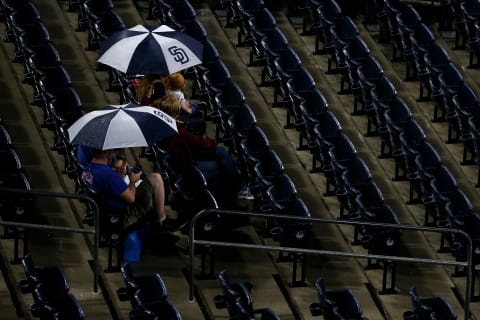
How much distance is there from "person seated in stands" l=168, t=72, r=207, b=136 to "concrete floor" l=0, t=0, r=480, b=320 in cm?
54

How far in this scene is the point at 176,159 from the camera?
12438 mm

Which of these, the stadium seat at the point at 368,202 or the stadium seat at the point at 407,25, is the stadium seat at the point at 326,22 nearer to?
the stadium seat at the point at 407,25

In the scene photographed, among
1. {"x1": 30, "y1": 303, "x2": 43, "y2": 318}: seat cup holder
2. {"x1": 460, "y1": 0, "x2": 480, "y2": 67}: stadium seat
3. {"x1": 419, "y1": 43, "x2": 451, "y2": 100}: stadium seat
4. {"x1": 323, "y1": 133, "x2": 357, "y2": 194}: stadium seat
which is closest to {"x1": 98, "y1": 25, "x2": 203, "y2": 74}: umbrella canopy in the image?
{"x1": 323, "y1": 133, "x2": 357, "y2": 194}: stadium seat

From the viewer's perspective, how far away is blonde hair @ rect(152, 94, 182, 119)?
12180 mm

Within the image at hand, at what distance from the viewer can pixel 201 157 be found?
12711mm

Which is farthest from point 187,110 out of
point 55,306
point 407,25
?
point 407,25

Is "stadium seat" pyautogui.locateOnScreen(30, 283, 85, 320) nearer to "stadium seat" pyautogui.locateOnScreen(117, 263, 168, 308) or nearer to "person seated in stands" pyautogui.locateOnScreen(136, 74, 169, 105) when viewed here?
"stadium seat" pyautogui.locateOnScreen(117, 263, 168, 308)

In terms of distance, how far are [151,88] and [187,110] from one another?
48 centimetres

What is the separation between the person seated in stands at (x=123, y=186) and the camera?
448 inches

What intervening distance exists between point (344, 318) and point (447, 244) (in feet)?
6.78

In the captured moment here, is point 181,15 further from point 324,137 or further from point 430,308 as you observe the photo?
point 430,308

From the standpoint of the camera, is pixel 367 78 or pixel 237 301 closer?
pixel 237 301

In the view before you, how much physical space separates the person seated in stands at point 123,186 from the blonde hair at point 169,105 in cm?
70

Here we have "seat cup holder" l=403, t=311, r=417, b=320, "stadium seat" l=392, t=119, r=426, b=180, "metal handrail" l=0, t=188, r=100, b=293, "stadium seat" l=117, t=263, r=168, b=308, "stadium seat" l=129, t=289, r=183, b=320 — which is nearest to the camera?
"stadium seat" l=129, t=289, r=183, b=320
